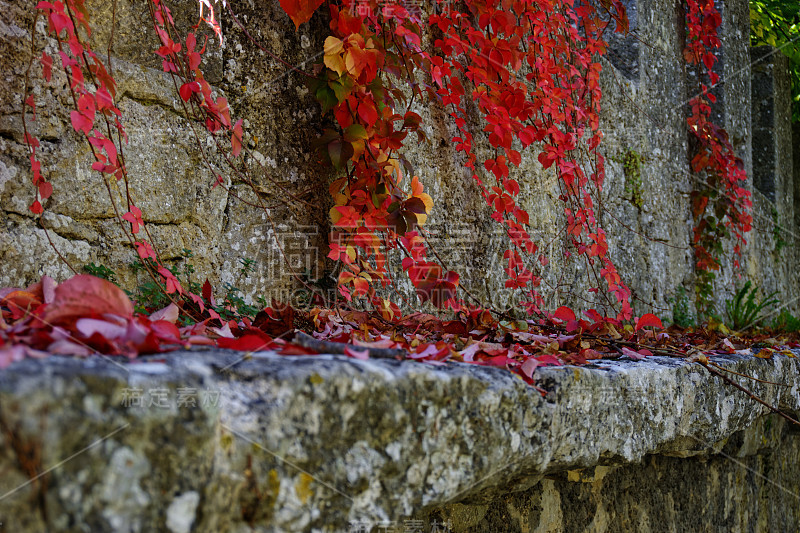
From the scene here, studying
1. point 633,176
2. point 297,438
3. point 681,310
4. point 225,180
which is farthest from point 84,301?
point 681,310

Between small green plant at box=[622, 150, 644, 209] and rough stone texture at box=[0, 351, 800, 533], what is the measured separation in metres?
Result: 2.30

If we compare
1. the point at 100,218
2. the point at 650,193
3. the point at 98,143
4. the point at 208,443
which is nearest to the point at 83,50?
the point at 98,143

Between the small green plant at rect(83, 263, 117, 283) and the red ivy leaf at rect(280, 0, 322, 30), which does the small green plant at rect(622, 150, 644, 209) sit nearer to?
the red ivy leaf at rect(280, 0, 322, 30)

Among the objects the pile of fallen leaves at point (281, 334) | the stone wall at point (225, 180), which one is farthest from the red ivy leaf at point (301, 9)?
the pile of fallen leaves at point (281, 334)

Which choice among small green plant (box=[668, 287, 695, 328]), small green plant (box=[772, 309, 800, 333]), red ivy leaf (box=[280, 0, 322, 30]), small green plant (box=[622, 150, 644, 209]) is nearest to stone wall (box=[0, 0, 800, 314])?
red ivy leaf (box=[280, 0, 322, 30])

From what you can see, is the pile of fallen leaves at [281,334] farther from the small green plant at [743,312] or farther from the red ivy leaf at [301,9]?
the small green plant at [743,312]

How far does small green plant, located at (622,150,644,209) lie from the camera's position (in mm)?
3473

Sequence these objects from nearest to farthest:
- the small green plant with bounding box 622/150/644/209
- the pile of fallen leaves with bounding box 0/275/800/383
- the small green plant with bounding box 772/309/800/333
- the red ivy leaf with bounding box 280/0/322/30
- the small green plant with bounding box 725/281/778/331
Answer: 1. the pile of fallen leaves with bounding box 0/275/800/383
2. the red ivy leaf with bounding box 280/0/322/30
3. the small green plant with bounding box 622/150/644/209
4. the small green plant with bounding box 725/281/778/331
5. the small green plant with bounding box 772/309/800/333

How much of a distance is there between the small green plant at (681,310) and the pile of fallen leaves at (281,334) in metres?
1.79

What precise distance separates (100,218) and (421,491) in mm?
1118

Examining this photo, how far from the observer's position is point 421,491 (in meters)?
0.83

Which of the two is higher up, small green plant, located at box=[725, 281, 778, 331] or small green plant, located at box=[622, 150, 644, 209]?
small green plant, located at box=[622, 150, 644, 209]

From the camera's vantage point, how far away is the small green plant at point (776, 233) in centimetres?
568

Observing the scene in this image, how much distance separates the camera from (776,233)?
5754mm
